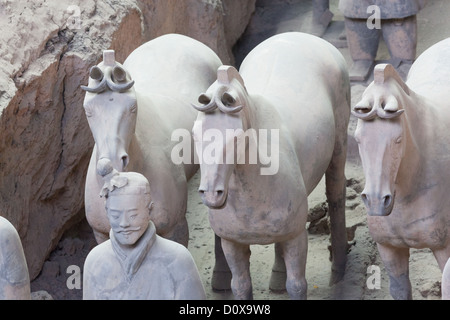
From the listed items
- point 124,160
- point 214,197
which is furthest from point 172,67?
point 214,197

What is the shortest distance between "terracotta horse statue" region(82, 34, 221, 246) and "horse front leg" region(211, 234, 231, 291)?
0.81m

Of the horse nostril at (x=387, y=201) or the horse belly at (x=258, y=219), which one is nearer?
the horse nostril at (x=387, y=201)

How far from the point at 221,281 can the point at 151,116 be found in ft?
5.06

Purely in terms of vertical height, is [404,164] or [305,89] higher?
[305,89]

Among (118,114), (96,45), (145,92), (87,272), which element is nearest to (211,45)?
(96,45)

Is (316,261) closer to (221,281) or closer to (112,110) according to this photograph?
(221,281)

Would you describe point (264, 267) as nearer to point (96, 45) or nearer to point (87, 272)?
point (96, 45)

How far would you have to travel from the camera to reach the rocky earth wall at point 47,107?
22.9 ft

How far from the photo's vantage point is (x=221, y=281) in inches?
284

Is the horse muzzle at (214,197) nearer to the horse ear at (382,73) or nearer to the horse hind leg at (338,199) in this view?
the horse ear at (382,73)

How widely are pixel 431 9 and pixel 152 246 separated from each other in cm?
635

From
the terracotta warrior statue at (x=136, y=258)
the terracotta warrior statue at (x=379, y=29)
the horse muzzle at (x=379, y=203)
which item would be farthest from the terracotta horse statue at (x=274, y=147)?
the terracotta warrior statue at (x=379, y=29)

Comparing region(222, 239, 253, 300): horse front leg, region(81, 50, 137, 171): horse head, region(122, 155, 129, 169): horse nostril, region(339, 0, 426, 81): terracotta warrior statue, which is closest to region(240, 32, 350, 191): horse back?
region(222, 239, 253, 300): horse front leg

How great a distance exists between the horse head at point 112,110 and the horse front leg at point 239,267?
2.72 ft
